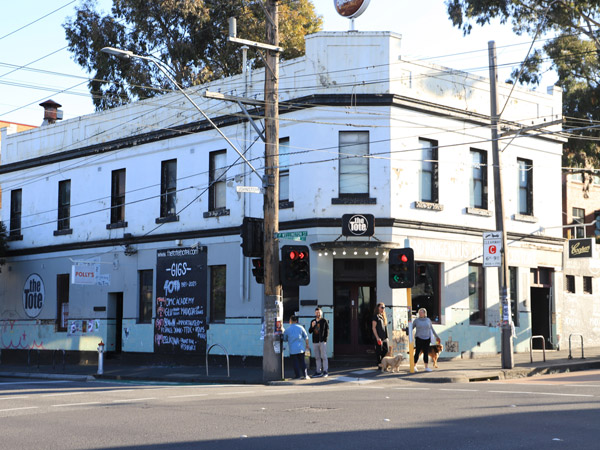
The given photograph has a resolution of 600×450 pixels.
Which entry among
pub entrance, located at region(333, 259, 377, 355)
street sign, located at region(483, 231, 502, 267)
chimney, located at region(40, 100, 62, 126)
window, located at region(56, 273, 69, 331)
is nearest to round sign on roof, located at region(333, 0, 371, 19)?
pub entrance, located at region(333, 259, 377, 355)

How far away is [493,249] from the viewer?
21.8 metres

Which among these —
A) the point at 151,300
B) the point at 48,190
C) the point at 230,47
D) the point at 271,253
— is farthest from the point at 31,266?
the point at 271,253

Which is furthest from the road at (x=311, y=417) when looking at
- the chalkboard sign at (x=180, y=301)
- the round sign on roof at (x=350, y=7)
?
the round sign on roof at (x=350, y=7)

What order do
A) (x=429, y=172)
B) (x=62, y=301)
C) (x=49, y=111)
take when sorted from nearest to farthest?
(x=429, y=172) → (x=62, y=301) → (x=49, y=111)

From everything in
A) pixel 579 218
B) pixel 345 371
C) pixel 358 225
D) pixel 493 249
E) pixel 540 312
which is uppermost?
pixel 579 218

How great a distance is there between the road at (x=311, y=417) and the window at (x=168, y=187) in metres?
10.8

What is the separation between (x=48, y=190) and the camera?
33125 mm

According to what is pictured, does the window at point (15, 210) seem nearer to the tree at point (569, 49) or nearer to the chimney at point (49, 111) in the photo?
the chimney at point (49, 111)

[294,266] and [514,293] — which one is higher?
[294,266]

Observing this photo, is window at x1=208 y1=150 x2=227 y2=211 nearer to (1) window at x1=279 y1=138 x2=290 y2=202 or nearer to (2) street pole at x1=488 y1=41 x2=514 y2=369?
(1) window at x1=279 y1=138 x2=290 y2=202

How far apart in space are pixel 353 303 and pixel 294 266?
14.4 feet

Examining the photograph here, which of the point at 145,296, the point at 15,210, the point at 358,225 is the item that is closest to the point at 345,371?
the point at 358,225

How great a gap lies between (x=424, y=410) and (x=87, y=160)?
21875mm

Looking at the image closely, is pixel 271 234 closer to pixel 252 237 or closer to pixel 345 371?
pixel 252 237
